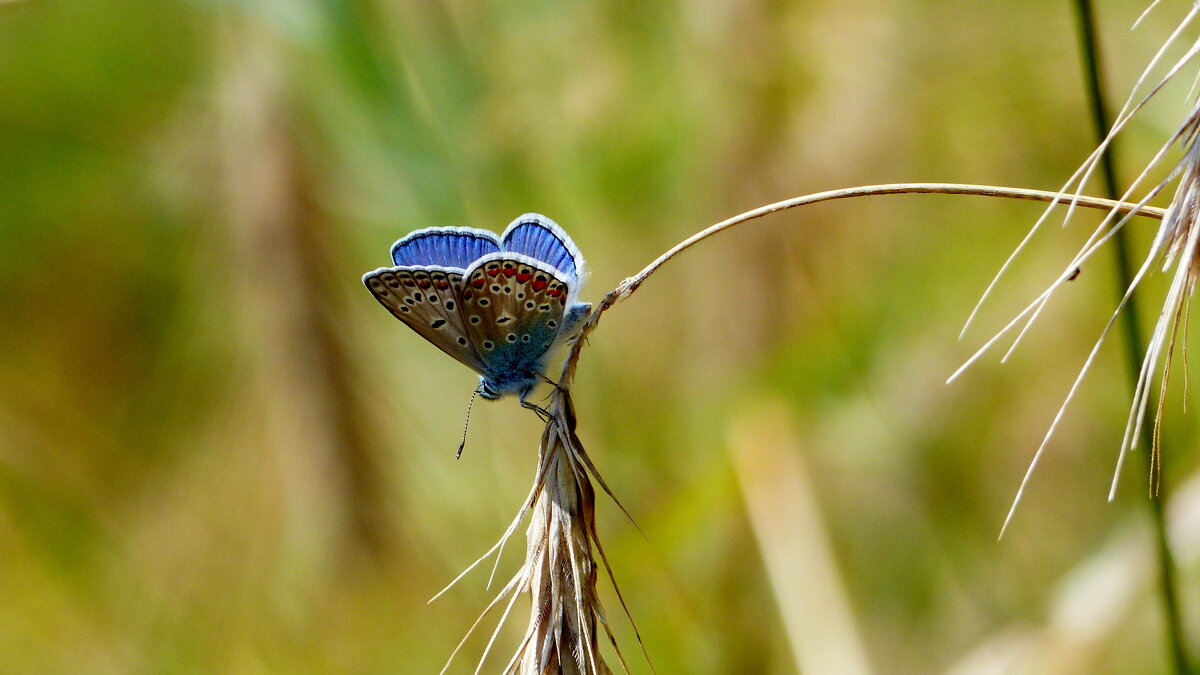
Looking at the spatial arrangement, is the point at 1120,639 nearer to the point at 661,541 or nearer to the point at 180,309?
the point at 661,541

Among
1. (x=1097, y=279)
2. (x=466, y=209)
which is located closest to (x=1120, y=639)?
(x=1097, y=279)

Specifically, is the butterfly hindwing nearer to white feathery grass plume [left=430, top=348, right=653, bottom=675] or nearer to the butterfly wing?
the butterfly wing

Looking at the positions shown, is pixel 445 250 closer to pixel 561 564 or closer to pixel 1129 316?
pixel 561 564

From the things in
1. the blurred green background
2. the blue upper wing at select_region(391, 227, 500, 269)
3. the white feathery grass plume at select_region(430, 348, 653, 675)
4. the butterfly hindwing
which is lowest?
the white feathery grass plume at select_region(430, 348, 653, 675)

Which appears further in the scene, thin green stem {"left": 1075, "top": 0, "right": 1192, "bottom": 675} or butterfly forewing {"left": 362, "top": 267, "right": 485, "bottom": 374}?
butterfly forewing {"left": 362, "top": 267, "right": 485, "bottom": 374}

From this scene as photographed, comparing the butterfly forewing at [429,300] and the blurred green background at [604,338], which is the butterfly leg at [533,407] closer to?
the butterfly forewing at [429,300]

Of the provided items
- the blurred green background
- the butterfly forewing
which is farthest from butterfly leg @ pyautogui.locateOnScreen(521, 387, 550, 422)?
the blurred green background

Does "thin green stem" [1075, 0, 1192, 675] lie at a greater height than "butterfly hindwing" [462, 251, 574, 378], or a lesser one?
lesser
